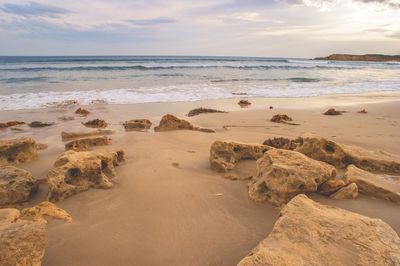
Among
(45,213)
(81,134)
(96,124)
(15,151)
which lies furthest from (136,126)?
(45,213)

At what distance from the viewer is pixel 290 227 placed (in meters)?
2.40

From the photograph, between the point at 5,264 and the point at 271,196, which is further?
the point at 271,196

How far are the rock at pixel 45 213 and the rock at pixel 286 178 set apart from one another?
1.88m

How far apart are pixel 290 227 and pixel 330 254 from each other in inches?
13.4

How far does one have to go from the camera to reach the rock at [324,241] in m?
2.06

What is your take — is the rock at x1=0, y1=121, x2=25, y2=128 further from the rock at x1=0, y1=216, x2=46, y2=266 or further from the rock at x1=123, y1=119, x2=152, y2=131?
the rock at x1=0, y1=216, x2=46, y2=266

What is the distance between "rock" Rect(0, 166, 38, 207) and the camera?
3.49m

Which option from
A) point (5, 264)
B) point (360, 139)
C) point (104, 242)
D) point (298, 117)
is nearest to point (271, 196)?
point (104, 242)

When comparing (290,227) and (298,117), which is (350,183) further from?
(298,117)

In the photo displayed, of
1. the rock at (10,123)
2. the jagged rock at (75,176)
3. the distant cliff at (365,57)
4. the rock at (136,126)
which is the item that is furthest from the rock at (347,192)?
the distant cliff at (365,57)

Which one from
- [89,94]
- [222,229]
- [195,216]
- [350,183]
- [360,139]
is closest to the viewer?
[222,229]

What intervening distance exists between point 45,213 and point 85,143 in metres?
2.59

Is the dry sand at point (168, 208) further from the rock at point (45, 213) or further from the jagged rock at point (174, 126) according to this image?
the jagged rock at point (174, 126)

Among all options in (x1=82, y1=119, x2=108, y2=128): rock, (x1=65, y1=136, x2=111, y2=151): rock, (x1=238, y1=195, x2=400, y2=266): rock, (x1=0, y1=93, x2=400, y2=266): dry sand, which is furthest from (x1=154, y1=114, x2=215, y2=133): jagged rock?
(x1=238, y1=195, x2=400, y2=266): rock
